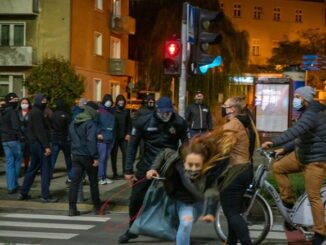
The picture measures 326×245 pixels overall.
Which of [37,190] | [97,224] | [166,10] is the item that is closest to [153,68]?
[166,10]

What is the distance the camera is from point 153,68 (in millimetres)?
38625

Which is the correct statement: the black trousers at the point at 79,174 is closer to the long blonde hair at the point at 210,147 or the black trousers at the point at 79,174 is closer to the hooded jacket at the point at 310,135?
the hooded jacket at the point at 310,135

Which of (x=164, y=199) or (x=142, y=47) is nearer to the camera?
(x=164, y=199)

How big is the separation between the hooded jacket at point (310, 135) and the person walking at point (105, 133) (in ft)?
21.0

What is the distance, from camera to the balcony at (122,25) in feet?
135

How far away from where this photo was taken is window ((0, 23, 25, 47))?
120 feet

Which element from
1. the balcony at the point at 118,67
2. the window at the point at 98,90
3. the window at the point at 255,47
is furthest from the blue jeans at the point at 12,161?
the window at the point at 255,47

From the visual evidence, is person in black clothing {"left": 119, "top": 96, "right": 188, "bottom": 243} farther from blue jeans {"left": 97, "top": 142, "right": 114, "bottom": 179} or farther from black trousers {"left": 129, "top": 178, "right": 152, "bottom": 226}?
blue jeans {"left": 97, "top": 142, "right": 114, "bottom": 179}

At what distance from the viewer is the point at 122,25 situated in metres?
41.9

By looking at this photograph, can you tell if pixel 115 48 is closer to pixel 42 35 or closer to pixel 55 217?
pixel 42 35

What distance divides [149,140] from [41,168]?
3.77m

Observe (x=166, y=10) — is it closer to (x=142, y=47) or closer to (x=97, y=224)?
(x=142, y=47)

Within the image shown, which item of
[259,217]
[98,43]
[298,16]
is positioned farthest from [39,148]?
[298,16]

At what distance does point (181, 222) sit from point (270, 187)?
6.04 feet
